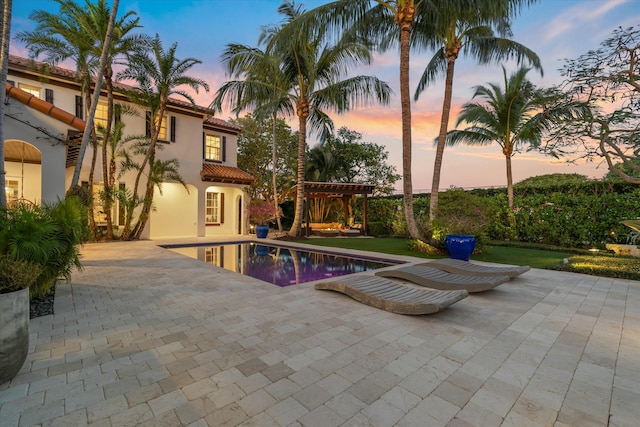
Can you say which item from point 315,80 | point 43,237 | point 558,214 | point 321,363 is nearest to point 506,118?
point 558,214

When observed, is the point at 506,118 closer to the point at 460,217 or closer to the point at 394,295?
the point at 460,217

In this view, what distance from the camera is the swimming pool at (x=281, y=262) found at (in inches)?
302

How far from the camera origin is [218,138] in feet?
57.6

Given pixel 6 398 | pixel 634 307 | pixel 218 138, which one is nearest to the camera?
pixel 6 398

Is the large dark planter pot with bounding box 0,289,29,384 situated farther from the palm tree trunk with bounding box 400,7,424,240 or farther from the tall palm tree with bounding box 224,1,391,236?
the tall palm tree with bounding box 224,1,391,236

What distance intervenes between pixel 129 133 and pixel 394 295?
14.7m

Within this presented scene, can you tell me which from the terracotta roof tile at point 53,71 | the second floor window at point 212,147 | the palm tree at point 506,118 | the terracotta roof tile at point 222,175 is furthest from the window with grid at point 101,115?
the palm tree at point 506,118

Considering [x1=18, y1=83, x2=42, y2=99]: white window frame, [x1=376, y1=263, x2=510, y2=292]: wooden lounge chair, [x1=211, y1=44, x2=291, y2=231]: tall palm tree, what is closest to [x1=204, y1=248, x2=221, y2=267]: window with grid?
[x1=376, y1=263, x2=510, y2=292]: wooden lounge chair

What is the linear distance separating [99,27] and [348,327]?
508 inches

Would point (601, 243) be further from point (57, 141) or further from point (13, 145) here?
point (13, 145)

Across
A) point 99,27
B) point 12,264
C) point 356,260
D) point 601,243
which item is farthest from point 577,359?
point 99,27

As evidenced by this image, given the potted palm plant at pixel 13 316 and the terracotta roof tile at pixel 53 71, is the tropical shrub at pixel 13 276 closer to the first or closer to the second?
the potted palm plant at pixel 13 316

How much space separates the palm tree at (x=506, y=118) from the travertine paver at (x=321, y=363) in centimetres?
1318

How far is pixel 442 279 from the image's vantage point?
554cm
